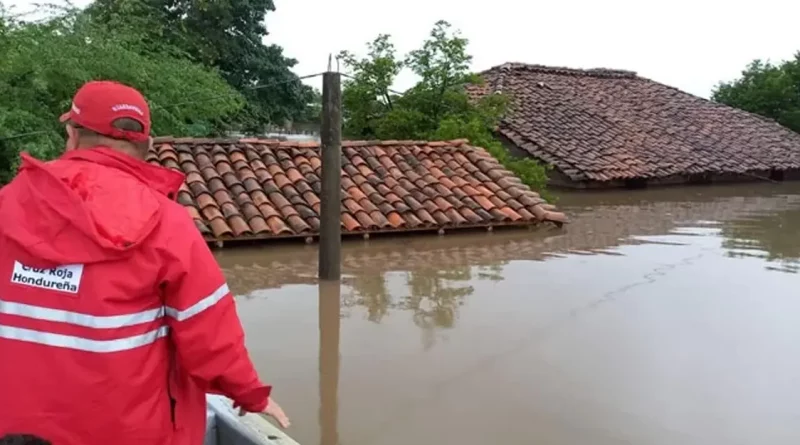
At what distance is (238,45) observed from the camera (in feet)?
63.2

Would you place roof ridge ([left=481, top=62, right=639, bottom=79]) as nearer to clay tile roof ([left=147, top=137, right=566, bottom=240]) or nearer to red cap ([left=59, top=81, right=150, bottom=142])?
clay tile roof ([left=147, top=137, right=566, bottom=240])

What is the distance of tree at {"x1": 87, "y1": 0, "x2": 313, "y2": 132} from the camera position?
17.8 m

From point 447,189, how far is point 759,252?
3.82 meters

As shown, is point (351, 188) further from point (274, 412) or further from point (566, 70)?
point (566, 70)

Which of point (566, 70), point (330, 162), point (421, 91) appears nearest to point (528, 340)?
point (330, 162)

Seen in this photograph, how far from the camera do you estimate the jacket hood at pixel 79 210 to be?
5.90 feet

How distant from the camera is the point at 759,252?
916cm

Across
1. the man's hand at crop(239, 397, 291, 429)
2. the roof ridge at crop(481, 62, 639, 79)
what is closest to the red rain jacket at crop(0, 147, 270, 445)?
the man's hand at crop(239, 397, 291, 429)

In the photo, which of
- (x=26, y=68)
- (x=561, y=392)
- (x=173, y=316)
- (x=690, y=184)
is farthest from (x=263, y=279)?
(x=690, y=184)

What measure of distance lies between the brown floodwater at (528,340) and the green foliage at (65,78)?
2.91m

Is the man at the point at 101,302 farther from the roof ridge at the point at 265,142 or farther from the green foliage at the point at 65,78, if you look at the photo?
the green foliage at the point at 65,78

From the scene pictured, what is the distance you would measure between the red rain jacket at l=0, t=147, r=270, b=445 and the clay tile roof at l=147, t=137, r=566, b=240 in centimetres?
580

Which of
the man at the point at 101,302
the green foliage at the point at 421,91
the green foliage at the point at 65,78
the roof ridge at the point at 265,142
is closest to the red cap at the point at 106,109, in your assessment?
the man at the point at 101,302

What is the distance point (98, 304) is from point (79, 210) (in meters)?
0.23
